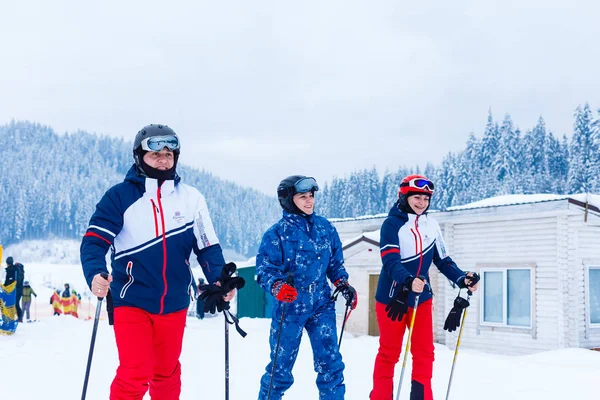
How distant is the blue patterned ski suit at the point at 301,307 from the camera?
5.05m

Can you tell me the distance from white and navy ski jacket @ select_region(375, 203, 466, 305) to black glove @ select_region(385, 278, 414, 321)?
0.09 m

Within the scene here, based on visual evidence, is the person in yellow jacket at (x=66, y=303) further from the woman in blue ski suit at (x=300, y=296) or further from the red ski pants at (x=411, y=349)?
the woman in blue ski suit at (x=300, y=296)

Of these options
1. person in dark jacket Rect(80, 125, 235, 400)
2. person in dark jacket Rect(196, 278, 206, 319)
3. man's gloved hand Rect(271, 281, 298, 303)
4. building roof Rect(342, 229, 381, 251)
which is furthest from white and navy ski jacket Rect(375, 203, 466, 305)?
building roof Rect(342, 229, 381, 251)

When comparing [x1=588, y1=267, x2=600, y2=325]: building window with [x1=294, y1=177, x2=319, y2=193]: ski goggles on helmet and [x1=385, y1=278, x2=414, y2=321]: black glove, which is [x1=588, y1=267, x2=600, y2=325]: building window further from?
[x1=294, y1=177, x2=319, y2=193]: ski goggles on helmet

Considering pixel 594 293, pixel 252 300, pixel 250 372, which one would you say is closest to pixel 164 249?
pixel 250 372

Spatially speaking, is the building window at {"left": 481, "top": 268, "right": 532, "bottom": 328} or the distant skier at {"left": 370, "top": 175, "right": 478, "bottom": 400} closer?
the distant skier at {"left": 370, "top": 175, "right": 478, "bottom": 400}

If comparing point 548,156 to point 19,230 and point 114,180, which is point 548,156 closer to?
point 19,230

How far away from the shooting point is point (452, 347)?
17.1 meters

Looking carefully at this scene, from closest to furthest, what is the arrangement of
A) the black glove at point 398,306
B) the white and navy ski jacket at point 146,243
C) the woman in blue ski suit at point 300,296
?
the white and navy ski jacket at point 146,243 → the woman in blue ski suit at point 300,296 → the black glove at point 398,306

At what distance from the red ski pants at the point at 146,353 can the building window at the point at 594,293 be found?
1359 centimetres

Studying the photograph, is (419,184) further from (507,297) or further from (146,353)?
(507,297)

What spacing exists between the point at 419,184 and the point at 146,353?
3029 mm

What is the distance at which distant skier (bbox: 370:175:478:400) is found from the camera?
569 cm

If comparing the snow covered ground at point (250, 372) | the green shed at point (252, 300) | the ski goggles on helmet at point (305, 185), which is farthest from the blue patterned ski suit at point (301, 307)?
the green shed at point (252, 300)
